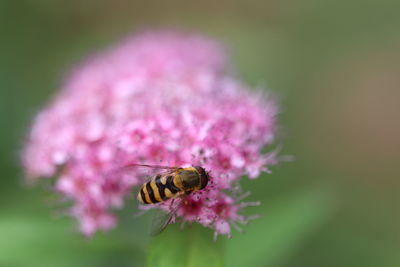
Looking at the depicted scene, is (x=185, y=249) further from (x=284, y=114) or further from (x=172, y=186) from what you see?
(x=284, y=114)

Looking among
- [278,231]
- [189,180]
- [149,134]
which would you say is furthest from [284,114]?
[189,180]

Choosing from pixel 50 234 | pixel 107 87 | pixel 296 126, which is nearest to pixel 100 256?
pixel 50 234

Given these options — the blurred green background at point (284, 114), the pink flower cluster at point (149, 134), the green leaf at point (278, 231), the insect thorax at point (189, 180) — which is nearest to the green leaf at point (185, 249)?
the pink flower cluster at point (149, 134)

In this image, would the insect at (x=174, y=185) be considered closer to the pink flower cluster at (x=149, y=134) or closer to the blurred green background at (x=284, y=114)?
the pink flower cluster at (x=149, y=134)

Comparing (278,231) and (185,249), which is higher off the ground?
(278,231)

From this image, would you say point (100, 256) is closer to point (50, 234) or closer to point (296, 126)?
point (50, 234)

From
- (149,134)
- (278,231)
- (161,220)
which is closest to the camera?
(161,220)

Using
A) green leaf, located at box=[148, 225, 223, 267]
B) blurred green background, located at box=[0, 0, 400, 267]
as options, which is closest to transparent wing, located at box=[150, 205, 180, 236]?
green leaf, located at box=[148, 225, 223, 267]
